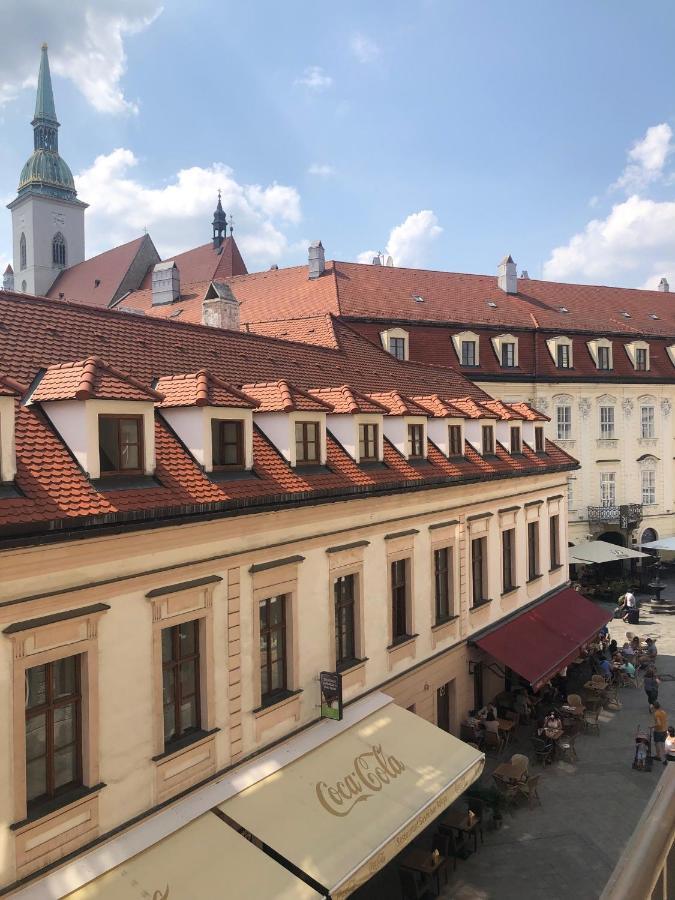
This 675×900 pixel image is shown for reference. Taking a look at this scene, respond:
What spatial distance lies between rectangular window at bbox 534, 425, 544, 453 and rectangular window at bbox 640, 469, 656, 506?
21.4 meters

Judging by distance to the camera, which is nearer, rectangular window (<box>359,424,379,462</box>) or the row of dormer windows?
rectangular window (<box>359,424,379,462</box>)

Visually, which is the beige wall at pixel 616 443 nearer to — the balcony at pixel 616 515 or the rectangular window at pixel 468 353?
the balcony at pixel 616 515

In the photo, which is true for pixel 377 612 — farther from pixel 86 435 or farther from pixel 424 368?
pixel 424 368

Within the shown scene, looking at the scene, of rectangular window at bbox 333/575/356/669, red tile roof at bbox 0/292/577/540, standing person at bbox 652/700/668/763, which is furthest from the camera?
standing person at bbox 652/700/668/763

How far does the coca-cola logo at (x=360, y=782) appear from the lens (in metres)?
11.7

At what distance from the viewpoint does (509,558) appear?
72.5 ft

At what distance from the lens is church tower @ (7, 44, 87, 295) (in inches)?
2990

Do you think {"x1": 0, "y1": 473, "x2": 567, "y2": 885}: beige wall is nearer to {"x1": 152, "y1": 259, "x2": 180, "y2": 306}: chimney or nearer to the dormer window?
the dormer window

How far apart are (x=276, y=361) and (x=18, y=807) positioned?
38.7ft

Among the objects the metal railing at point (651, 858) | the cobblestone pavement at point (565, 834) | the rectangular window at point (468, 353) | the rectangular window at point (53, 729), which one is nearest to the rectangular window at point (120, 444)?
the rectangular window at point (53, 729)

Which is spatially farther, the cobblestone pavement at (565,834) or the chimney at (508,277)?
the chimney at (508,277)

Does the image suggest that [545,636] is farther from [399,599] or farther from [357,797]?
[357,797]

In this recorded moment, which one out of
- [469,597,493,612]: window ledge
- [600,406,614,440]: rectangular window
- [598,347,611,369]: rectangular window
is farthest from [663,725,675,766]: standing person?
[598,347,611,369]: rectangular window

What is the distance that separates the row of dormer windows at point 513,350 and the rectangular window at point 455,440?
57.5 ft
